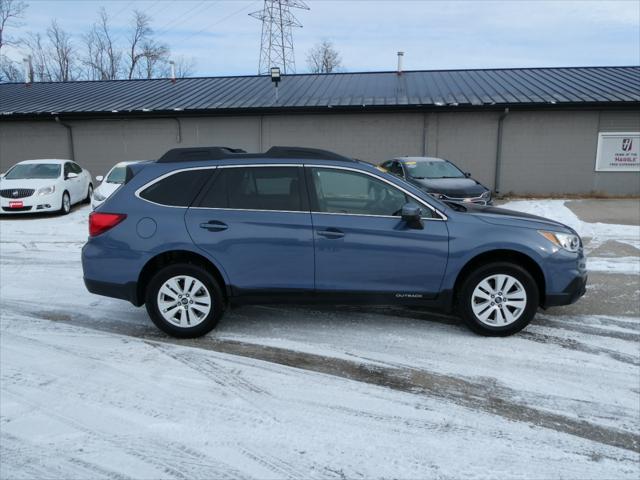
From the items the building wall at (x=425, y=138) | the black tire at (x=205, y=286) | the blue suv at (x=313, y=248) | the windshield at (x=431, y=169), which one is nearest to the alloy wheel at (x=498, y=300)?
the blue suv at (x=313, y=248)

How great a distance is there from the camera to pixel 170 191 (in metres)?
4.80

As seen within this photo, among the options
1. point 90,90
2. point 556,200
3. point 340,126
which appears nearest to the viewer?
point 556,200

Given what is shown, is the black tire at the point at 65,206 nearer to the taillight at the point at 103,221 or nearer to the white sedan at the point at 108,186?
the white sedan at the point at 108,186

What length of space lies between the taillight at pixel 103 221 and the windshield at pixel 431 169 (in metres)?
8.35

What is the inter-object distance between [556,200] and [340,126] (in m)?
7.02

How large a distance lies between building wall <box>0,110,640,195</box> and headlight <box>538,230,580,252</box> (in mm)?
11709

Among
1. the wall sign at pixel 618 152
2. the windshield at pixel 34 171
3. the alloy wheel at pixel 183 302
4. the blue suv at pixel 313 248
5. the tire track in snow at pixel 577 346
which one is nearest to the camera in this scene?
the tire track in snow at pixel 577 346

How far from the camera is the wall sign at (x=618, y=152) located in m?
15.3

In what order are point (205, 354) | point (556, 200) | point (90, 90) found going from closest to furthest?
point (205, 354)
point (556, 200)
point (90, 90)

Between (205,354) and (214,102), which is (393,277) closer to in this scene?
(205,354)

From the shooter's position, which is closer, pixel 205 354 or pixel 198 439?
pixel 198 439

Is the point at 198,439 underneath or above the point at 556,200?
underneath

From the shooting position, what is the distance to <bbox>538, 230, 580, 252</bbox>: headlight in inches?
185

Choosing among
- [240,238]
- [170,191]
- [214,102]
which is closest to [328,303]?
[240,238]
